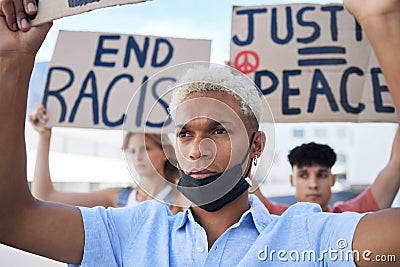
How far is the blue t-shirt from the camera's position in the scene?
1.06m

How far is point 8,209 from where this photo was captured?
1.05m

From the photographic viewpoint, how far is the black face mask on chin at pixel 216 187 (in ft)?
3.64

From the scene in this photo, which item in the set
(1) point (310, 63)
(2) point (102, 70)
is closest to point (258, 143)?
(1) point (310, 63)

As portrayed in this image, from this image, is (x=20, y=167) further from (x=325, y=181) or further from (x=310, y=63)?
(x=310, y=63)

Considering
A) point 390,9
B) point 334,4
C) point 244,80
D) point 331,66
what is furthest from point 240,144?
point 334,4

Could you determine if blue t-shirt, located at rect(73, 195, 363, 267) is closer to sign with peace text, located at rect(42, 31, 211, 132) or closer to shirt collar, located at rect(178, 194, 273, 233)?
shirt collar, located at rect(178, 194, 273, 233)

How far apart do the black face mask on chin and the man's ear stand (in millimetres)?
13

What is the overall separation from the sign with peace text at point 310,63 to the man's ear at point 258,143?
1613 millimetres

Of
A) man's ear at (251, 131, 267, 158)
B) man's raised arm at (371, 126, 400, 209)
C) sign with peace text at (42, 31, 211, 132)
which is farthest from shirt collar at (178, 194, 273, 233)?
sign with peace text at (42, 31, 211, 132)

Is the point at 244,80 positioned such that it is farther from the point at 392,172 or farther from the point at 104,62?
the point at 104,62

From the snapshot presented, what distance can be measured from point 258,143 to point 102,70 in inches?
77.6

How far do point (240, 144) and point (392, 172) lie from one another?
5.43 ft

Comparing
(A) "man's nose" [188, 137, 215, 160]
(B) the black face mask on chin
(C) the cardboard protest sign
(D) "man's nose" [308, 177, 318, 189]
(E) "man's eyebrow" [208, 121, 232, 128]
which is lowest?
(D) "man's nose" [308, 177, 318, 189]

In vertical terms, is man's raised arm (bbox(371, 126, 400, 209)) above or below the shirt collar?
below
